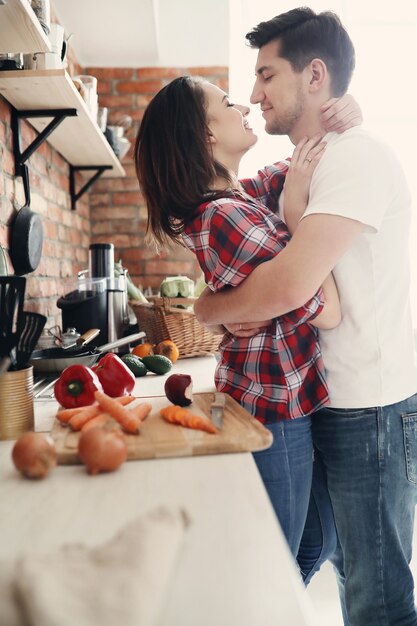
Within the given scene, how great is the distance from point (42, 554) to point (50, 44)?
4.71 ft

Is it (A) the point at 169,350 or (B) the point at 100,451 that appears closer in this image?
(B) the point at 100,451

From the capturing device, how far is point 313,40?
127 cm

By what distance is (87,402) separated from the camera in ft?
3.72

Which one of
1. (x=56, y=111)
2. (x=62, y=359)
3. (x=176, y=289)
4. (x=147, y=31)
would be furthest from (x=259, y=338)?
(x=147, y=31)

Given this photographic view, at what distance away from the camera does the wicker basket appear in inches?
79.7

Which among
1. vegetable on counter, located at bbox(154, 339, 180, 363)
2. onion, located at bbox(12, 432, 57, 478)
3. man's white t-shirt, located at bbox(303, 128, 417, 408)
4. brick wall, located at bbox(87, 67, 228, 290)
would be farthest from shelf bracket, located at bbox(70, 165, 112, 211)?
onion, located at bbox(12, 432, 57, 478)

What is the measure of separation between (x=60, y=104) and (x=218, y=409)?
124 centimetres

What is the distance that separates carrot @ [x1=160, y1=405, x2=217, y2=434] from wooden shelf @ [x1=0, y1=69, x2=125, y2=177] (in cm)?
103

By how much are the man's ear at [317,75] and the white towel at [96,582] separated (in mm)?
1053

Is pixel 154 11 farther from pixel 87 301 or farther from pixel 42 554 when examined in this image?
pixel 42 554

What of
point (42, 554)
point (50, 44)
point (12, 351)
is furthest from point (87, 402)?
point (50, 44)

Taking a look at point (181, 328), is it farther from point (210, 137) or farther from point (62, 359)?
point (210, 137)

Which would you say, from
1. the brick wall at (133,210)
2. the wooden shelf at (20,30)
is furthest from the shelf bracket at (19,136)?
the brick wall at (133,210)

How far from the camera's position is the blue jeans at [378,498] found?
108 centimetres
